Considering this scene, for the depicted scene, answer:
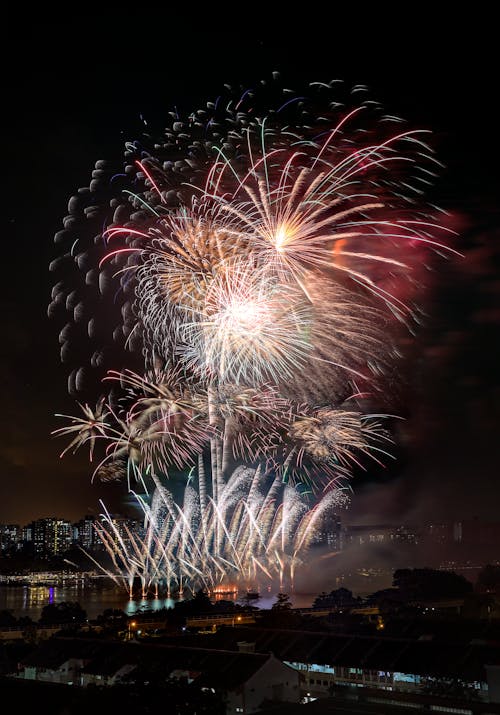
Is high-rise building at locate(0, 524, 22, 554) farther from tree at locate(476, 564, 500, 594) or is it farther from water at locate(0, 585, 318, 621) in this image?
tree at locate(476, 564, 500, 594)

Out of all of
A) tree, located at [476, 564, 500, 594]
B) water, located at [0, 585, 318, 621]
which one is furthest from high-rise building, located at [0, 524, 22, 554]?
tree, located at [476, 564, 500, 594]

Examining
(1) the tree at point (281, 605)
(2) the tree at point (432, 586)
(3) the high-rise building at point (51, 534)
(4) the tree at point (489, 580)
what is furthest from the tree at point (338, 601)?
(3) the high-rise building at point (51, 534)

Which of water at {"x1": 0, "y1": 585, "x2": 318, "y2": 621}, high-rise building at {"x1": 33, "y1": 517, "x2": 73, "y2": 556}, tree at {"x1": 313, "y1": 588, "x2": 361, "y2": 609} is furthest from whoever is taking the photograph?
high-rise building at {"x1": 33, "y1": 517, "x2": 73, "y2": 556}

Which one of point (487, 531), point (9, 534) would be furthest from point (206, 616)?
point (9, 534)

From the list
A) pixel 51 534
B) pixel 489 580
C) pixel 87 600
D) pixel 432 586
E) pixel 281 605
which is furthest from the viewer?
pixel 51 534

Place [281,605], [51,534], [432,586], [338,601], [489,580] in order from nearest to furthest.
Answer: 1. [281,605]
2. [338,601]
3. [432,586]
4. [489,580]
5. [51,534]

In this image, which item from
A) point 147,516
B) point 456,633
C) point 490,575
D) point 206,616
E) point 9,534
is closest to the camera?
point 456,633

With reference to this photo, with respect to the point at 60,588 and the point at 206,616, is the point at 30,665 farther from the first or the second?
the point at 60,588

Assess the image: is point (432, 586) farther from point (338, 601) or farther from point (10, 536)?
point (10, 536)

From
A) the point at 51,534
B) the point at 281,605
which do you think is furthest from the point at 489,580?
the point at 51,534
